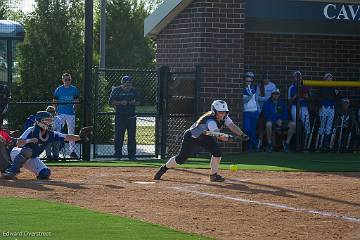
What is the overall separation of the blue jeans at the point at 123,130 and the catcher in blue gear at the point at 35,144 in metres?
4.83

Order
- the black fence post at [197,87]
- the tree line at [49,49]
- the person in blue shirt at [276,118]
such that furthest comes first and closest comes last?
the tree line at [49,49] < the person in blue shirt at [276,118] < the black fence post at [197,87]

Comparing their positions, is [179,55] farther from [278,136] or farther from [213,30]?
[278,136]

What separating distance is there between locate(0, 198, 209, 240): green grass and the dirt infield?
43 centimetres

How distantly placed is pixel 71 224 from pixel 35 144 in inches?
217

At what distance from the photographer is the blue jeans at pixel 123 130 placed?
828 inches

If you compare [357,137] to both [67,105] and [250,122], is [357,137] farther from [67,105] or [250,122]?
[67,105]

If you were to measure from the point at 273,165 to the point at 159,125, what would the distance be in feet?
11.0

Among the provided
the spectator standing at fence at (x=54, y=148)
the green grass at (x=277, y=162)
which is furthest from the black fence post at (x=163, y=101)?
the spectator standing at fence at (x=54, y=148)

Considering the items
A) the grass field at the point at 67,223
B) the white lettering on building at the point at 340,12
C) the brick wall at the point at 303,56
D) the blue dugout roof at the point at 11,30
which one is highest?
the white lettering on building at the point at 340,12

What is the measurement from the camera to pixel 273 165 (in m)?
19.6

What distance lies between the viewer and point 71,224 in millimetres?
10781

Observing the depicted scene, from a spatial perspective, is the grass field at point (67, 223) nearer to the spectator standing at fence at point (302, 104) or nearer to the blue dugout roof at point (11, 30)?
the spectator standing at fence at point (302, 104)

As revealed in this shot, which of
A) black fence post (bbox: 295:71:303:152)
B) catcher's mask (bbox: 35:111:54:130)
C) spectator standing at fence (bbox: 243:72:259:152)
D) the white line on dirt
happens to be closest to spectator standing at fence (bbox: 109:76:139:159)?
spectator standing at fence (bbox: 243:72:259:152)

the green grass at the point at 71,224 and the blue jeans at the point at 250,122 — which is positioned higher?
the blue jeans at the point at 250,122
